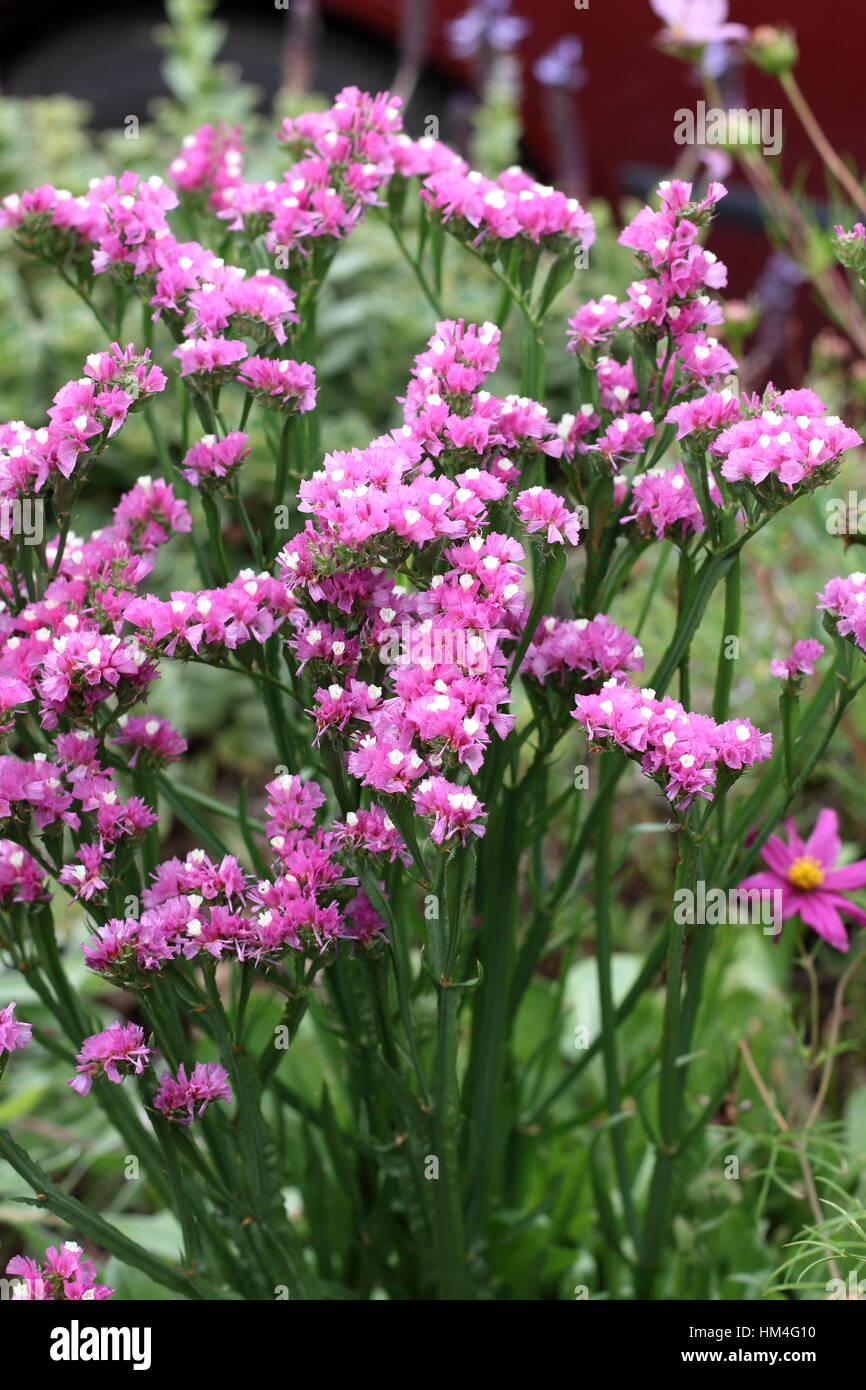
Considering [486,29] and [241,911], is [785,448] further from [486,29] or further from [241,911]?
[486,29]

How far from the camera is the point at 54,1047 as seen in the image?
1.18m

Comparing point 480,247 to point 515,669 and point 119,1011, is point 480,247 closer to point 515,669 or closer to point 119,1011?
point 515,669

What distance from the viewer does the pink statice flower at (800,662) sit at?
1037 mm

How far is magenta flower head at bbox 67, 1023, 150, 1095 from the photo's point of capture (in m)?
0.93

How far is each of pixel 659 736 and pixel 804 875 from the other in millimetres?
496

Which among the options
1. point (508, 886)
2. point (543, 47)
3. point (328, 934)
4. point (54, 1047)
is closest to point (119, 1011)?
point (54, 1047)

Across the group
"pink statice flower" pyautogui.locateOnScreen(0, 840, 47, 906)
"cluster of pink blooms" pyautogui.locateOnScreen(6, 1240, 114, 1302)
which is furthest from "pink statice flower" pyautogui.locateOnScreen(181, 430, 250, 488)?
"cluster of pink blooms" pyautogui.locateOnScreen(6, 1240, 114, 1302)

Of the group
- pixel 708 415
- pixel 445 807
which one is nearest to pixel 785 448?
pixel 708 415

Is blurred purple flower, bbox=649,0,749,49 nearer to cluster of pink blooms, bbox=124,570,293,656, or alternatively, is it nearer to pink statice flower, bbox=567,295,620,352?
pink statice flower, bbox=567,295,620,352

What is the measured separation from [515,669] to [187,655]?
0.23 metres

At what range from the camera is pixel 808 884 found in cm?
131

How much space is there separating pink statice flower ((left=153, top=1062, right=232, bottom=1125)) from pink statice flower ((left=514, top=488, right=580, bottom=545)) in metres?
0.44

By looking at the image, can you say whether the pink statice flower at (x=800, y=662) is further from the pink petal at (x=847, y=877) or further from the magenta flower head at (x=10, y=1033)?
the magenta flower head at (x=10, y=1033)

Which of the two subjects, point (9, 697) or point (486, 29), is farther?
point (486, 29)
